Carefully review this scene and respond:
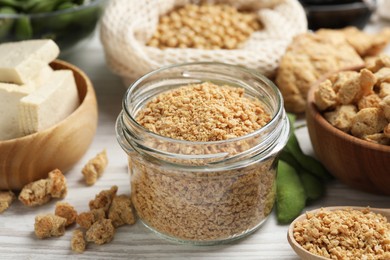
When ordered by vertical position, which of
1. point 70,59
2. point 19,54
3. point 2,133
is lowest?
point 70,59

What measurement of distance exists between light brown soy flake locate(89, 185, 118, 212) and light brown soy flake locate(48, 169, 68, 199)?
0.07 metres

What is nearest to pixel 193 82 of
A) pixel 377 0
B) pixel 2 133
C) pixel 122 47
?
pixel 122 47

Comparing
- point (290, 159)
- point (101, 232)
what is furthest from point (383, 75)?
point (101, 232)

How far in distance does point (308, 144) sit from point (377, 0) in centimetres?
82

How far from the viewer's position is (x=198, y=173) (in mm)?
1123

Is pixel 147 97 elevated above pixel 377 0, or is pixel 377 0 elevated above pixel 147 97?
pixel 147 97

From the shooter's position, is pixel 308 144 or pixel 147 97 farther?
pixel 308 144

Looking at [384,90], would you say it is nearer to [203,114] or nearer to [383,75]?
[383,75]

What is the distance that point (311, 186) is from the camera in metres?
1.34

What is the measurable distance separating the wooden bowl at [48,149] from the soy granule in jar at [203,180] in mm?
181

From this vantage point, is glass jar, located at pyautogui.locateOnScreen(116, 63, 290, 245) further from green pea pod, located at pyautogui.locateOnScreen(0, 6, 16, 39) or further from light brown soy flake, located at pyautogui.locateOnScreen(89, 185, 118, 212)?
green pea pod, located at pyautogui.locateOnScreen(0, 6, 16, 39)

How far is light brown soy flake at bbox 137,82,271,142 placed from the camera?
45.8 inches

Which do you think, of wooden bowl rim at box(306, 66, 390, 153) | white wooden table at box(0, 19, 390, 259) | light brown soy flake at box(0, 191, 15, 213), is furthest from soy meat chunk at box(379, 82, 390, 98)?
light brown soy flake at box(0, 191, 15, 213)

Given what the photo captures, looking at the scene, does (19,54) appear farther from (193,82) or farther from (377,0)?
(377,0)
